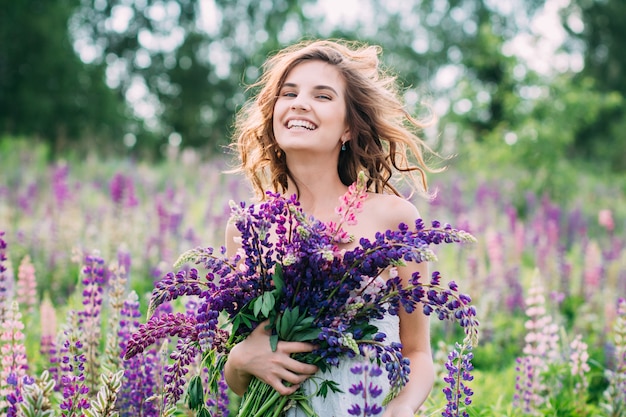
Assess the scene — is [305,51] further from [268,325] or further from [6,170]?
[6,170]

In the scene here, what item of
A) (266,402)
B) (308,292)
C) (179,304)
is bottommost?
(179,304)

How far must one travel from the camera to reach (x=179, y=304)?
4324 mm

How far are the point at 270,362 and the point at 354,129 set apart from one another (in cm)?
106

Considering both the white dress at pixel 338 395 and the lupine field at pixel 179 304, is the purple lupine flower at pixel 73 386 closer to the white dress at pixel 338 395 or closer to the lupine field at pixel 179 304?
the lupine field at pixel 179 304

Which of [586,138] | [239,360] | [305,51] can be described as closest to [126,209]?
[305,51]

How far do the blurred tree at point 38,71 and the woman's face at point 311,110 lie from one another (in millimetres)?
15808

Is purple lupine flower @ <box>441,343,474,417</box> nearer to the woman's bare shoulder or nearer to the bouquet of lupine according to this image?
the bouquet of lupine

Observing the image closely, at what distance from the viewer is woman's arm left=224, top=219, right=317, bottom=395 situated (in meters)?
2.05

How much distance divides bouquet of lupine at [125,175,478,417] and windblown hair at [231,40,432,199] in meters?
0.74

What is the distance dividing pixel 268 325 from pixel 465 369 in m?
0.66

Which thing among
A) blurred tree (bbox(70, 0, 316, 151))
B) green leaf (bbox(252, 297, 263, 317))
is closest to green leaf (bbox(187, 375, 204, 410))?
green leaf (bbox(252, 297, 263, 317))

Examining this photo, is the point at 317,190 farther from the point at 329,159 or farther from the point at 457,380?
the point at 457,380

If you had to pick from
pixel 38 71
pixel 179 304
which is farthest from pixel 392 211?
pixel 38 71

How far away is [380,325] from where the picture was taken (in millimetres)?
2223
